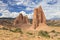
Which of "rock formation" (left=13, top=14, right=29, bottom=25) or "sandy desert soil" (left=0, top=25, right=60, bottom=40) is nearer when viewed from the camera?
"sandy desert soil" (left=0, top=25, right=60, bottom=40)

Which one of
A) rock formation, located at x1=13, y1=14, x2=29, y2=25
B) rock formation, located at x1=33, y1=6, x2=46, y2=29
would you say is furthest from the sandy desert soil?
rock formation, located at x1=13, y1=14, x2=29, y2=25

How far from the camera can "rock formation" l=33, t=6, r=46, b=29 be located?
25.7 ft

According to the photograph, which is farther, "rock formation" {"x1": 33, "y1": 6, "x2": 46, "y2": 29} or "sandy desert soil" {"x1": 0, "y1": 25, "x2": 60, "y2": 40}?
"rock formation" {"x1": 33, "y1": 6, "x2": 46, "y2": 29}

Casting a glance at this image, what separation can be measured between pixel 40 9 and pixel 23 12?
2.33 ft

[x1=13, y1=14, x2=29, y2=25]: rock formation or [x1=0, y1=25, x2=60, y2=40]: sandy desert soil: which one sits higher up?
[x1=13, y1=14, x2=29, y2=25]: rock formation

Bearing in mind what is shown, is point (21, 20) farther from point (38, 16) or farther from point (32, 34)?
point (32, 34)

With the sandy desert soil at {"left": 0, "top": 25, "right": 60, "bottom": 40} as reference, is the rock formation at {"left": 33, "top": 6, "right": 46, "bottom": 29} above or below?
above

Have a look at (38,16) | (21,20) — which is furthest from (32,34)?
(38,16)

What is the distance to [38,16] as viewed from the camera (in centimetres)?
817

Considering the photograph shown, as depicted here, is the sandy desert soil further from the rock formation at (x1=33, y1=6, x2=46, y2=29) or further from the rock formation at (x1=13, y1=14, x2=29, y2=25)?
the rock formation at (x1=13, y1=14, x2=29, y2=25)

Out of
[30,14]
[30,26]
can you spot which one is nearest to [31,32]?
Result: [30,26]

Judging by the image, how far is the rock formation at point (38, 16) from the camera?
7.84 metres

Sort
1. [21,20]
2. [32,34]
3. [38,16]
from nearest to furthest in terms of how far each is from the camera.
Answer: [32,34] → [21,20] → [38,16]

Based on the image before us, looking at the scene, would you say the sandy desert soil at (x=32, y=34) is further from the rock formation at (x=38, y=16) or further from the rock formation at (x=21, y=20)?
the rock formation at (x=21, y=20)
